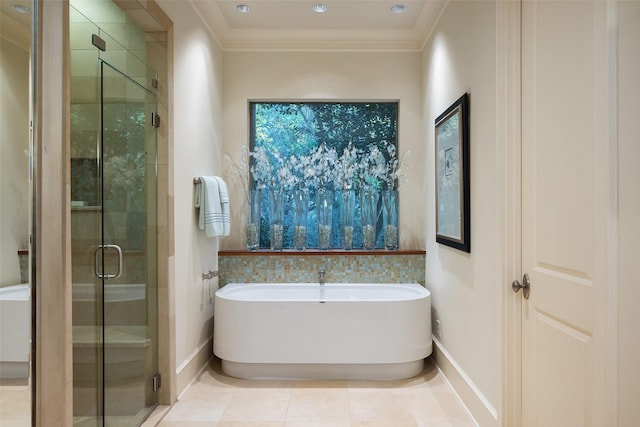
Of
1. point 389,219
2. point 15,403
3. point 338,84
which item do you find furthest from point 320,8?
point 15,403

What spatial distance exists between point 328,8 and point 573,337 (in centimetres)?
286

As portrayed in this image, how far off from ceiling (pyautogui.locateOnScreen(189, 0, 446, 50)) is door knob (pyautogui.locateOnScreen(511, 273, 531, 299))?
7.18 feet

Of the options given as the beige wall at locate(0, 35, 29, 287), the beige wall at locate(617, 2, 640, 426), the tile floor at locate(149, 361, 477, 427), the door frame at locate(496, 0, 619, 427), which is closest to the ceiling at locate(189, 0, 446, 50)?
the door frame at locate(496, 0, 619, 427)

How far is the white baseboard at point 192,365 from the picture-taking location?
9.02 feet

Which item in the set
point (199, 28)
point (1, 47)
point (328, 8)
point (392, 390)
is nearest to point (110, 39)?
point (1, 47)

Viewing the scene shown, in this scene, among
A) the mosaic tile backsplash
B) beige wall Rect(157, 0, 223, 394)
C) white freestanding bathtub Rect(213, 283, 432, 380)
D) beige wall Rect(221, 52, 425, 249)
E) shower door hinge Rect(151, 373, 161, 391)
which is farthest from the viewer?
beige wall Rect(221, 52, 425, 249)

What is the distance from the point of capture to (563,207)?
1586 mm

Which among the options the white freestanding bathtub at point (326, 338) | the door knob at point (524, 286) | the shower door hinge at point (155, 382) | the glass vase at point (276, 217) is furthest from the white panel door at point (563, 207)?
the glass vase at point (276, 217)

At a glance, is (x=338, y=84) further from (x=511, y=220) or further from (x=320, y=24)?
(x=511, y=220)

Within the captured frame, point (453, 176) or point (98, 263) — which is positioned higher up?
point (453, 176)

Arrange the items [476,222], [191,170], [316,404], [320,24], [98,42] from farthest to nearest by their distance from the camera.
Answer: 1. [320,24]
2. [191,170]
3. [316,404]
4. [476,222]
5. [98,42]

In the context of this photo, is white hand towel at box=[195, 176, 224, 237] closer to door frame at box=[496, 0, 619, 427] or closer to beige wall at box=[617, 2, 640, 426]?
door frame at box=[496, 0, 619, 427]

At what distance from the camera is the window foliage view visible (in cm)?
373

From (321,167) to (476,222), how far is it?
167 cm
